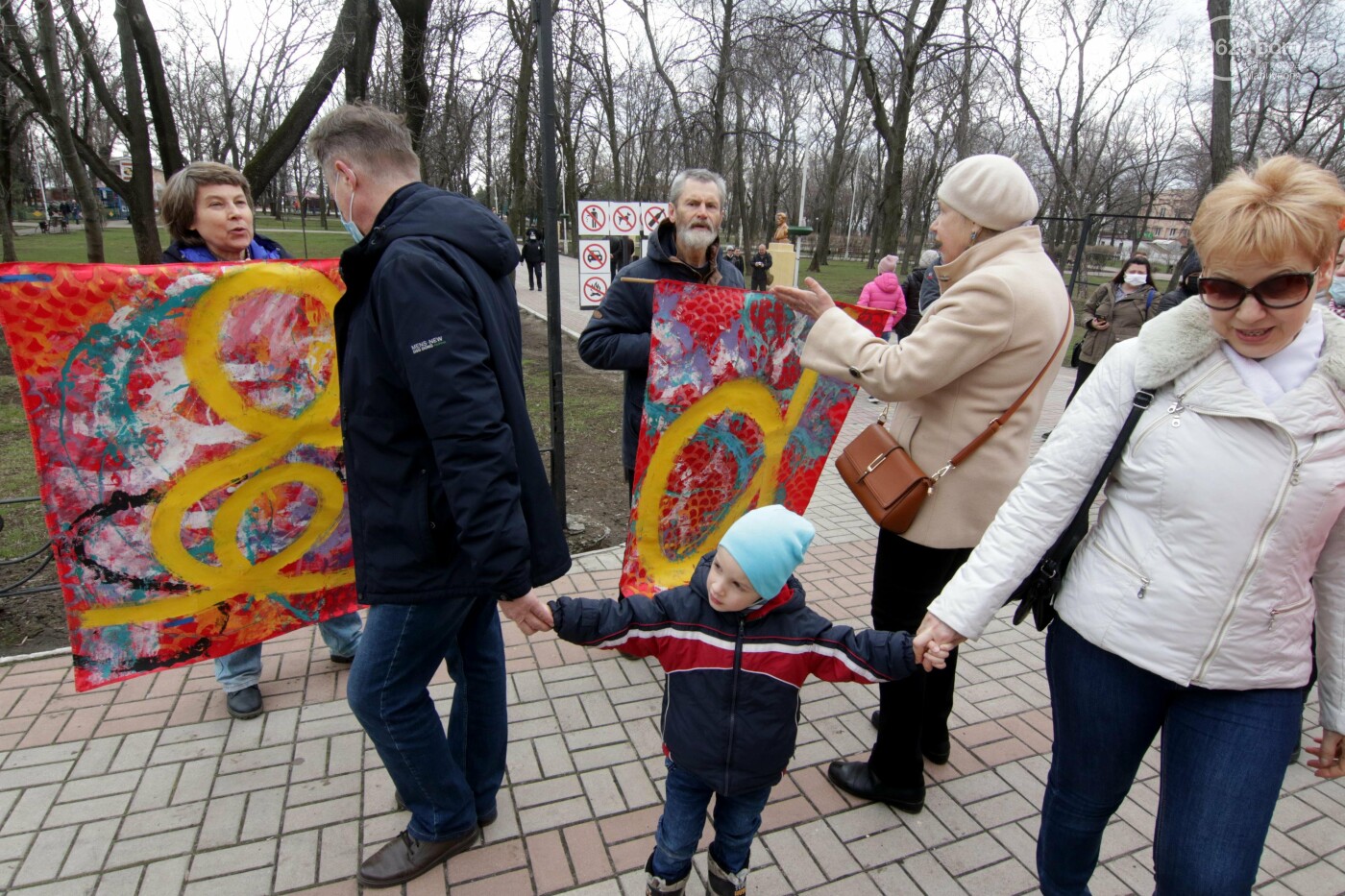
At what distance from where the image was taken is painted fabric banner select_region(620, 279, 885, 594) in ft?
9.02

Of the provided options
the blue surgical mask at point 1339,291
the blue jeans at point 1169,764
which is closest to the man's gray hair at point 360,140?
the blue jeans at point 1169,764

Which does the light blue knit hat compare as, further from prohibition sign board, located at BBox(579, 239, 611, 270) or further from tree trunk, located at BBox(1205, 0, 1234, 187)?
tree trunk, located at BBox(1205, 0, 1234, 187)

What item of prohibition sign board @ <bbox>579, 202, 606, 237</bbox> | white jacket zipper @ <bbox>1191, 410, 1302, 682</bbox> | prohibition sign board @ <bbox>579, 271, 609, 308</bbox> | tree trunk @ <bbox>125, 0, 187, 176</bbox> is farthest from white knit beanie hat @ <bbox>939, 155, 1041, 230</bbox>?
tree trunk @ <bbox>125, 0, 187, 176</bbox>

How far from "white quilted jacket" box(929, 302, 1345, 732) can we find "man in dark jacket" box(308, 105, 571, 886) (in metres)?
1.08

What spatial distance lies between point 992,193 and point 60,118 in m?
8.54

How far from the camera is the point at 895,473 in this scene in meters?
2.19

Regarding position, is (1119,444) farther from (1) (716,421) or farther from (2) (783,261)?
(2) (783,261)

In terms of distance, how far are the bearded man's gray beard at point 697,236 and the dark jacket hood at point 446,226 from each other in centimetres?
117

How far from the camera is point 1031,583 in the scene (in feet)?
5.90

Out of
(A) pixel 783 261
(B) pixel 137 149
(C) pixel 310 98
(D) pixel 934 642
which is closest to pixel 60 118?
(B) pixel 137 149

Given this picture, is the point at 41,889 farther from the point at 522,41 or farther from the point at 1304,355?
the point at 522,41

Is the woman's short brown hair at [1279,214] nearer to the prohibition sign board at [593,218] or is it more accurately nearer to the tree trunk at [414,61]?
the prohibition sign board at [593,218]

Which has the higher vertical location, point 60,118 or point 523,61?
point 523,61

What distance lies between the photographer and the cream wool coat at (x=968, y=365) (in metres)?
1.96
